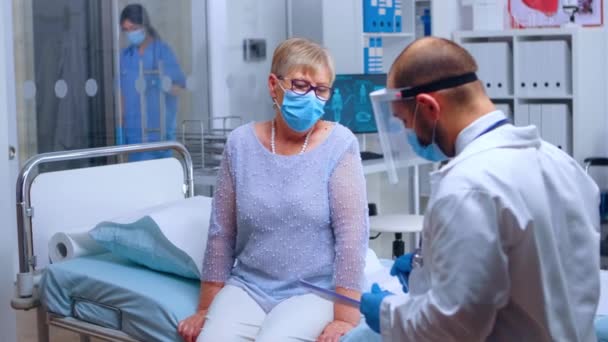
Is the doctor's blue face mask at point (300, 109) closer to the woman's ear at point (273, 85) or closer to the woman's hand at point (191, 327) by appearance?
the woman's ear at point (273, 85)

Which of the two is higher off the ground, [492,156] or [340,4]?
[340,4]

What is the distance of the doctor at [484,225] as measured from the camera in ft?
5.78

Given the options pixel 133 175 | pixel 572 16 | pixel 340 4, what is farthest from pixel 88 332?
pixel 572 16

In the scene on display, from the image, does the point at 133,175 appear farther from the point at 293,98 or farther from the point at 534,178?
the point at 534,178

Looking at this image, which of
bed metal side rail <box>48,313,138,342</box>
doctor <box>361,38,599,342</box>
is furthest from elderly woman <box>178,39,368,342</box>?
→ doctor <box>361,38,599,342</box>

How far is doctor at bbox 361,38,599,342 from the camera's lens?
1761 millimetres

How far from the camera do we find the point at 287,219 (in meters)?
2.77

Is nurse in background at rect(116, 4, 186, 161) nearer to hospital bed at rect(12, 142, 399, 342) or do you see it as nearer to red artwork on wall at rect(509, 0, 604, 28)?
hospital bed at rect(12, 142, 399, 342)

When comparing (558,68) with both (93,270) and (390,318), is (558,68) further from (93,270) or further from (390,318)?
(390,318)

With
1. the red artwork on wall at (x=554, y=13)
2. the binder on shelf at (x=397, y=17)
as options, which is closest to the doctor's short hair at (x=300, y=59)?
the binder on shelf at (x=397, y=17)

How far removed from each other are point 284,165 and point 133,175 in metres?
Result: 0.95

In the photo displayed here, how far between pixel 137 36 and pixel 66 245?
1975mm

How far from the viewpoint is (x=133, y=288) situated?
294 cm

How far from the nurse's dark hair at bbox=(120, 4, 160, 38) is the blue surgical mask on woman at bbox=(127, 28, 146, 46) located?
36mm
